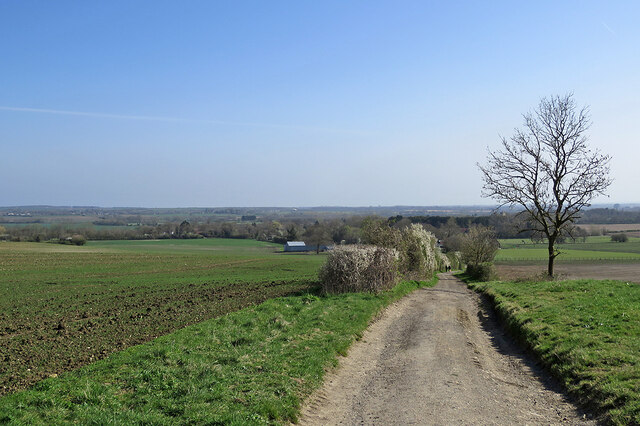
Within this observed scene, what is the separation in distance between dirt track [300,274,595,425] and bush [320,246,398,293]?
6.65 m

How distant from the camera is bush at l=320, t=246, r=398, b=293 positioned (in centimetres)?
2248

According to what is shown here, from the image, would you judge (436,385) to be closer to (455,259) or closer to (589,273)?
(589,273)

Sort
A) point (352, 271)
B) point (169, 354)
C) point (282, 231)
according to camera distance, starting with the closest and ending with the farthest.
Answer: point (169, 354), point (352, 271), point (282, 231)

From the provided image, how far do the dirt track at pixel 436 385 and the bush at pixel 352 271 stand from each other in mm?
6649

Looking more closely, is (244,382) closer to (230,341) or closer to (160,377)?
(160,377)

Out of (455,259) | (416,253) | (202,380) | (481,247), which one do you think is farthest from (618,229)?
(202,380)

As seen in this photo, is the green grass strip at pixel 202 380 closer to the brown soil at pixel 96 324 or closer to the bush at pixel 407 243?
the brown soil at pixel 96 324

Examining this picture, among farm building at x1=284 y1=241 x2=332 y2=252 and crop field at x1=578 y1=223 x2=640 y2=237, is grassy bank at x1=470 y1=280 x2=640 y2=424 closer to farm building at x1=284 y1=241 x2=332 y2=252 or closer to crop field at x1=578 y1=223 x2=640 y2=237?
farm building at x1=284 y1=241 x2=332 y2=252

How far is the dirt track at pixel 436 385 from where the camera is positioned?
25.7 ft

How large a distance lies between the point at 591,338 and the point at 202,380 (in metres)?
8.81

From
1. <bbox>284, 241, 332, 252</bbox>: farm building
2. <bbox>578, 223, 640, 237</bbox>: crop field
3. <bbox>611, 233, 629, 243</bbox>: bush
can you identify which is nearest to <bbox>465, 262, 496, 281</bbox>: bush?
<bbox>284, 241, 332, 252</bbox>: farm building

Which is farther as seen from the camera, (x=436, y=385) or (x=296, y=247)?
(x=296, y=247)

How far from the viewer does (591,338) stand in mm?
11242

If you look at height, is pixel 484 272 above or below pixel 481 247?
below
